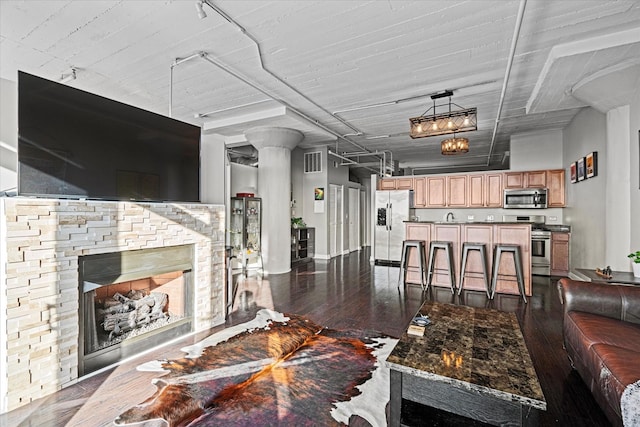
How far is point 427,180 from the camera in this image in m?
7.65

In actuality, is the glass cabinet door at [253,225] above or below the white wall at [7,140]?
below

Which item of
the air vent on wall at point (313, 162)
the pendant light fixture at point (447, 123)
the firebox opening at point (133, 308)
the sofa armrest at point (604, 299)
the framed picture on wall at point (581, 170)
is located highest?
the air vent on wall at point (313, 162)

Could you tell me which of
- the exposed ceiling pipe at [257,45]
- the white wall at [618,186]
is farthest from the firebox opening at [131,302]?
the white wall at [618,186]

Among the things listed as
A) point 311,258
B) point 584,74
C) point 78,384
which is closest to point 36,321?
point 78,384

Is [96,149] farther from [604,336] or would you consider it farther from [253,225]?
[253,225]

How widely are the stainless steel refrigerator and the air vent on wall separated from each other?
172cm

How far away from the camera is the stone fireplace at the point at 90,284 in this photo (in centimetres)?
197

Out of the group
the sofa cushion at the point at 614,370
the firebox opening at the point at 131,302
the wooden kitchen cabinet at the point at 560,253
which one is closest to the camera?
the sofa cushion at the point at 614,370

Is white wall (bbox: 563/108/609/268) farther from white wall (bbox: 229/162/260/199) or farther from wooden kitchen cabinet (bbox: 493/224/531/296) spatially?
white wall (bbox: 229/162/260/199)

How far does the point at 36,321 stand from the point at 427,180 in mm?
7412

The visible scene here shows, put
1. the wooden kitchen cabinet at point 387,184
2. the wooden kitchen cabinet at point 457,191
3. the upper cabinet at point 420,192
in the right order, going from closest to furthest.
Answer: the wooden kitchen cabinet at point 457,191 < the upper cabinet at point 420,192 < the wooden kitchen cabinet at point 387,184

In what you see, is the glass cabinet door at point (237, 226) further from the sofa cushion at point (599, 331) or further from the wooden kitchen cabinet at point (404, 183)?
the sofa cushion at point (599, 331)

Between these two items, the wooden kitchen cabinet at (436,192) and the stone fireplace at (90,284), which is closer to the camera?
the stone fireplace at (90,284)

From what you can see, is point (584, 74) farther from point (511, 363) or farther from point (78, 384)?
point (78, 384)
